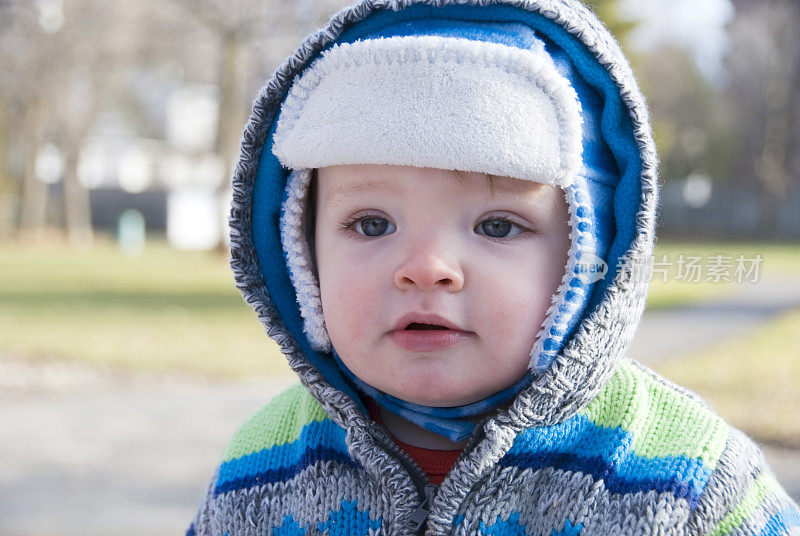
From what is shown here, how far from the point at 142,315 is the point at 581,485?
27.9 feet

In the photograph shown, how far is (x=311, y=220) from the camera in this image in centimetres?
166

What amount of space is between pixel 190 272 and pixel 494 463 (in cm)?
1403

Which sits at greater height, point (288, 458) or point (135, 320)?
point (288, 458)

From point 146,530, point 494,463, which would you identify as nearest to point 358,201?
point 494,463

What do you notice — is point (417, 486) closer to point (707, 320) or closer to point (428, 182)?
point (428, 182)

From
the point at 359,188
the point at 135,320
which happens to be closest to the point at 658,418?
the point at 359,188

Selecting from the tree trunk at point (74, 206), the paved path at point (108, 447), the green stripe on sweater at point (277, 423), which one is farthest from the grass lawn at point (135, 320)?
the tree trunk at point (74, 206)

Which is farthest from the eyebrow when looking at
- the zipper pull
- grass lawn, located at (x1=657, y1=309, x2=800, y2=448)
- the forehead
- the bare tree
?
the bare tree

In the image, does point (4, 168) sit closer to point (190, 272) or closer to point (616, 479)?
point (190, 272)

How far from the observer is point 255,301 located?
5.52ft

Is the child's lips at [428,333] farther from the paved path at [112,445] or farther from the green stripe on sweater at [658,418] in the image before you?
the paved path at [112,445]

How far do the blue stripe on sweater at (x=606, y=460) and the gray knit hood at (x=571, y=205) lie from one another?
0.04 meters

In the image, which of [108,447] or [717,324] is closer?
[108,447]

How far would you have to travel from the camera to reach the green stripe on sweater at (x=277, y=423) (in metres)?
1.69
